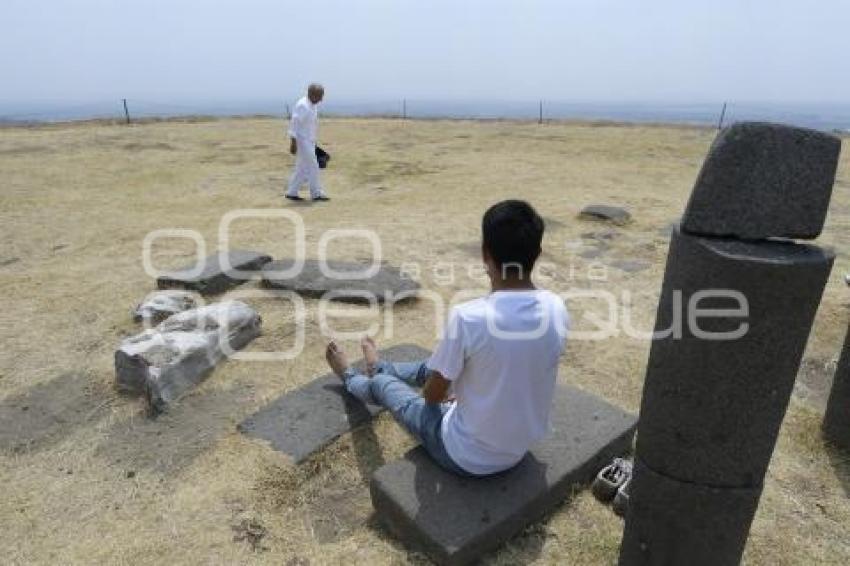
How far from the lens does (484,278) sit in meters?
5.69

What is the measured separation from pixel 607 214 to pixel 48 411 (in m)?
6.52

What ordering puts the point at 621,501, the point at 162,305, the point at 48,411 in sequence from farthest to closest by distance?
the point at 162,305, the point at 48,411, the point at 621,501

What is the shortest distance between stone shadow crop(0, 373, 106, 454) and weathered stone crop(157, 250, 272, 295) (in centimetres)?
136

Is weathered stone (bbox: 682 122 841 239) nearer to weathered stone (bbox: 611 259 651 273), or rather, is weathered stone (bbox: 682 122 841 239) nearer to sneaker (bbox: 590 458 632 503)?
sneaker (bbox: 590 458 632 503)

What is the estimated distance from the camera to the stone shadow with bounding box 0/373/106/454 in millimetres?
3312

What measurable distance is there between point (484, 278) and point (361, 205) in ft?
11.5

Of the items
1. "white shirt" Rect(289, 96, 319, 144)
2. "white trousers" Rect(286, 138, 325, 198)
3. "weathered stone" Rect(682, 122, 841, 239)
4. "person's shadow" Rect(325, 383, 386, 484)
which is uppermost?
"weathered stone" Rect(682, 122, 841, 239)

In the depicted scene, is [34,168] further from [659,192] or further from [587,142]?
[587,142]

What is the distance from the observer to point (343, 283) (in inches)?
204

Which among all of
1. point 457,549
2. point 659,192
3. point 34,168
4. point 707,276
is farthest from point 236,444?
point 34,168

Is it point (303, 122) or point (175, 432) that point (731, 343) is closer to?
point (175, 432)

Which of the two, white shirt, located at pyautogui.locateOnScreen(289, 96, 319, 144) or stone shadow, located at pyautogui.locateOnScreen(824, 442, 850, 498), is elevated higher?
white shirt, located at pyautogui.locateOnScreen(289, 96, 319, 144)

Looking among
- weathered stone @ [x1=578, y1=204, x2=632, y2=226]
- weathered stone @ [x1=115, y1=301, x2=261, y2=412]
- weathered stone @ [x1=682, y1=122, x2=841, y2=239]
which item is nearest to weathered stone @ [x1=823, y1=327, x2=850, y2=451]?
weathered stone @ [x1=682, y1=122, x2=841, y2=239]

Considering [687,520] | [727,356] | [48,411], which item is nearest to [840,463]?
[687,520]
